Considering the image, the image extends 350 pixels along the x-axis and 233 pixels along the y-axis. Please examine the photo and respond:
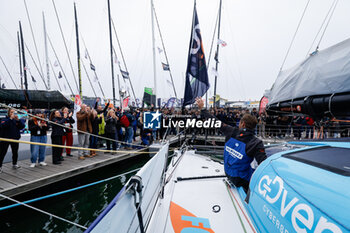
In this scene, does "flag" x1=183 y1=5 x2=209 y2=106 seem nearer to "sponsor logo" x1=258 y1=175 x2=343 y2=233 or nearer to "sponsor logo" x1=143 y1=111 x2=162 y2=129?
"sponsor logo" x1=143 y1=111 x2=162 y2=129

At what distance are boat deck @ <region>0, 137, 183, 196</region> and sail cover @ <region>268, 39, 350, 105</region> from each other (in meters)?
3.57

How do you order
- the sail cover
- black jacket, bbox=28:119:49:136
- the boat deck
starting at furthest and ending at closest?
black jacket, bbox=28:119:49:136 < the boat deck < the sail cover

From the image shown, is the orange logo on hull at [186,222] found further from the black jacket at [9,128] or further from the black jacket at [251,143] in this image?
the black jacket at [9,128]

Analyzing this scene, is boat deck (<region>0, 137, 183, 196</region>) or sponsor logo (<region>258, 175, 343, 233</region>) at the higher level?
sponsor logo (<region>258, 175, 343, 233</region>)

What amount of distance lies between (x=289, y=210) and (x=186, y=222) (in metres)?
1.03

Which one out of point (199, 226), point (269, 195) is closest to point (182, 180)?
Answer: point (199, 226)

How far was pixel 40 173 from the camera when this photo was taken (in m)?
4.57

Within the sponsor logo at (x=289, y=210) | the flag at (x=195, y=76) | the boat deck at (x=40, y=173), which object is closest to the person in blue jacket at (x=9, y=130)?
the boat deck at (x=40, y=173)

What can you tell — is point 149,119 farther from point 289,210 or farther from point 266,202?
point 289,210

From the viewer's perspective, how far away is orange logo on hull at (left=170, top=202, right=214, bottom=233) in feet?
5.15

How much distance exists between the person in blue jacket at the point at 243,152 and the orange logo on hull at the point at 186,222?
74cm

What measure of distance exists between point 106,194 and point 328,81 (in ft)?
18.1

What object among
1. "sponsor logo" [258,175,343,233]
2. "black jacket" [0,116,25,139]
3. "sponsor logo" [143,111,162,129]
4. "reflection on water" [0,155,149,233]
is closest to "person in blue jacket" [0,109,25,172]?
"black jacket" [0,116,25,139]

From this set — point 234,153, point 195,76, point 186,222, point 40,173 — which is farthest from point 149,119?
point 186,222
